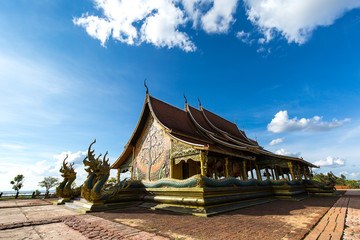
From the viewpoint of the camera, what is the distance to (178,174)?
10.3 metres

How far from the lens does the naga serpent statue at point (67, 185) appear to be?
9414 mm

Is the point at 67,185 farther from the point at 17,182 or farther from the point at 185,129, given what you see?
the point at 17,182

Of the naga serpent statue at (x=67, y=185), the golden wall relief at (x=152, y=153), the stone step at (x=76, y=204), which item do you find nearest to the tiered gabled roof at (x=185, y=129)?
the golden wall relief at (x=152, y=153)

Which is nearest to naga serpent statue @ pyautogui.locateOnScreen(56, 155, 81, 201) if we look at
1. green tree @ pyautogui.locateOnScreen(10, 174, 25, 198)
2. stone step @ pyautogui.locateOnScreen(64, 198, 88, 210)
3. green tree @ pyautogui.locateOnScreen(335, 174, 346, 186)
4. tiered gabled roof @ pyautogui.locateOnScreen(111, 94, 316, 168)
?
stone step @ pyautogui.locateOnScreen(64, 198, 88, 210)

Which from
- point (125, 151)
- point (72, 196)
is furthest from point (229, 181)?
point (72, 196)

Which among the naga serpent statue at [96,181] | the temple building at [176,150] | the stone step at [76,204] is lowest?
the stone step at [76,204]

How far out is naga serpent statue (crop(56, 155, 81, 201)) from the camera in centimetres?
941

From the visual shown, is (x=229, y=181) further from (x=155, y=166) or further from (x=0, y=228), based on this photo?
(x=0, y=228)

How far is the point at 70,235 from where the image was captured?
3.34m

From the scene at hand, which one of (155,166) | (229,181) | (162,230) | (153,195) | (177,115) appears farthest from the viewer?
(177,115)

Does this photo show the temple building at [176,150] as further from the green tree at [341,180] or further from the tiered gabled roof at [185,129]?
the green tree at [341,180]

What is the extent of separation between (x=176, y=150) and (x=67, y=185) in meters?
6.60

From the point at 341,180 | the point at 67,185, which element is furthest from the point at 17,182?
the point at 341,180

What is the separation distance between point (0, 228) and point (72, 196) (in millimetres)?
6799
